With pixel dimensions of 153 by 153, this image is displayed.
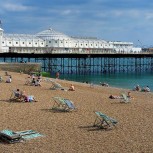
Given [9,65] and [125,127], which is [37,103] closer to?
[125,127]

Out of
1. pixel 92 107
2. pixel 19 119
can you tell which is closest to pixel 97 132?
pixel 19 119

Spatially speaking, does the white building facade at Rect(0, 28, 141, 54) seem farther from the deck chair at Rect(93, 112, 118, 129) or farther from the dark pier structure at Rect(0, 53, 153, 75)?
the deck chair at Rect(93, 112, 118, 129)

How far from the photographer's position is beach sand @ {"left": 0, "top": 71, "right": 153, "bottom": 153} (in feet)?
27.0

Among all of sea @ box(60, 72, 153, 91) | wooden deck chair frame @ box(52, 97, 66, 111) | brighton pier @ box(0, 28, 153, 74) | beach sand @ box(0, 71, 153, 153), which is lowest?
sea @ box(60, 72, 153, 91)

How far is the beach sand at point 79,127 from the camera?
824 centimetres

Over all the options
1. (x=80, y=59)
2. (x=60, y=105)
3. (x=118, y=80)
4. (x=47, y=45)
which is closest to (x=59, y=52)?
(x=118, y=80)

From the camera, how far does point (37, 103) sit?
1409cm

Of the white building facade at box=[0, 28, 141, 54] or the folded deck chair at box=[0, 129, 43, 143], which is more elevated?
the white building facade at box=[0, 28, 141, 54]

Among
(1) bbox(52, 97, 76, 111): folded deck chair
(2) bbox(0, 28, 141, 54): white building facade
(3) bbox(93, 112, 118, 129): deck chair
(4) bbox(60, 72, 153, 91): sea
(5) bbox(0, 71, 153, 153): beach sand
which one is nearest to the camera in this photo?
(5) bbox(0, 71, 153, 153): beach sand

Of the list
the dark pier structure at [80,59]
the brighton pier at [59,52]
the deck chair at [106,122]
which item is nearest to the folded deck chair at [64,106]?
the deck chair at [106,122]

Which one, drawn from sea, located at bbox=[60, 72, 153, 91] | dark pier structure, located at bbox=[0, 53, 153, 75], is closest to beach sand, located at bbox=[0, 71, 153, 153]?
sea, located at bbox=[60, 72, 153, 91]

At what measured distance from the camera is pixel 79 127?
1020 centimetres

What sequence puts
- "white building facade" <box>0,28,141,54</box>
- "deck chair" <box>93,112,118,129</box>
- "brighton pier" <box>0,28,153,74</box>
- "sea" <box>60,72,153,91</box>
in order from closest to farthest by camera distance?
1. "deck chair" <box>93,112,118,129</box>
2. "sea" <box>60,72,153,91</box>
3. "brighton pier" <box>0,28,153,74</box>
4. "white building facade" <box>0,28,141,54</box>

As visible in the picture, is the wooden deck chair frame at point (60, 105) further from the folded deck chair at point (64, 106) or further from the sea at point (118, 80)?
the sea at point (118, 80)
